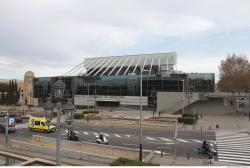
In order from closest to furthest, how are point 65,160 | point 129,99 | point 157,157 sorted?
point 65,160 < point 157,157 < point 129,99

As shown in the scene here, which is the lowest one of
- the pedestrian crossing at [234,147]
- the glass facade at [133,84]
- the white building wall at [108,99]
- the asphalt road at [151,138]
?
the pedestrian crossing at [234,147]

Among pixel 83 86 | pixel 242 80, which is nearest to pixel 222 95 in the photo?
pixel 242 80

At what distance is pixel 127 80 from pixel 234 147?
173 feet

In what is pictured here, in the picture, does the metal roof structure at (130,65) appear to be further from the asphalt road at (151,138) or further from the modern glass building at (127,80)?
the asphalt road at (151,138)

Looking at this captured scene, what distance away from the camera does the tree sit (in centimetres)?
8694

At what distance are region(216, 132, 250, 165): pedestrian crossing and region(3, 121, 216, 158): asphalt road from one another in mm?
1539

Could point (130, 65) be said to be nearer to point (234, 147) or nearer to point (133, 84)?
point (133, 84)

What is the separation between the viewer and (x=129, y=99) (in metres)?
86.1

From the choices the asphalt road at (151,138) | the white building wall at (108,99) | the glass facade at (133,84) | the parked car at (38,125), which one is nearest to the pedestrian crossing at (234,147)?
the asphalt road at (151,138)

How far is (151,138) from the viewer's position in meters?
41.4

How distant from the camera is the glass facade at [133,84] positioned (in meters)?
79.8

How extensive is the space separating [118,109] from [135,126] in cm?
3305

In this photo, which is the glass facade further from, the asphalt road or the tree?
the asphalt road

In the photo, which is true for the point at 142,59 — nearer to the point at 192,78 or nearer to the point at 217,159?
the point at 192,78
